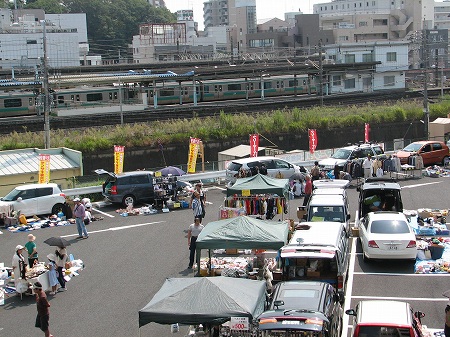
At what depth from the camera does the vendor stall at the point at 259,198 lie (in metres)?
19.8

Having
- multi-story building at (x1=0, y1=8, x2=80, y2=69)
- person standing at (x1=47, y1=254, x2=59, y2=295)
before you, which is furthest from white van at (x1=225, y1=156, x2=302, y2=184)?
multi-story building at (x1=0, y1=8, x2=80, y2=69)

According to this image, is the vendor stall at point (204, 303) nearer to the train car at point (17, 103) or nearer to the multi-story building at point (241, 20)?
the train car at point (17, 103)

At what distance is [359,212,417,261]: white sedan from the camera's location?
580 inches

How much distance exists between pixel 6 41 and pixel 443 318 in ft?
293

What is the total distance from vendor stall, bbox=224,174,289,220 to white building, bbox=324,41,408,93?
161 feet

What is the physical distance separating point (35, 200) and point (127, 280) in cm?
813

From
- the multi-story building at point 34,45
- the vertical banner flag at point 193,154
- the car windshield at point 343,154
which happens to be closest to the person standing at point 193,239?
the vertical banner flag at point 193,154

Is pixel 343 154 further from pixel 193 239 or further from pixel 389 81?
pixel 389 81

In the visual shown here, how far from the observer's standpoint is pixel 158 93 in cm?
5666

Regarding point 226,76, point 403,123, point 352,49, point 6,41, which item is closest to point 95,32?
point 6,41

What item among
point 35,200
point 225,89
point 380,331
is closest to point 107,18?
point 225,89

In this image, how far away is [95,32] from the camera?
4641 inches

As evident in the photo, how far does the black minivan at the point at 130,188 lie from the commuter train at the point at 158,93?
24164 mm

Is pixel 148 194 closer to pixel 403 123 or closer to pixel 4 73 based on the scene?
pixel 403 123
